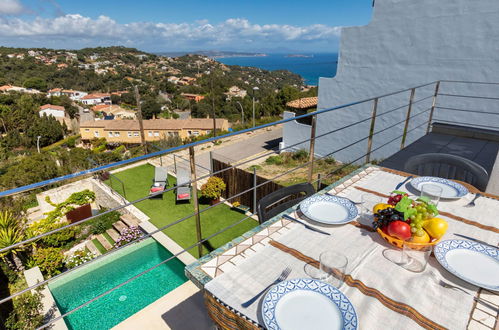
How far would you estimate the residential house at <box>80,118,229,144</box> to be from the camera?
26312 millimetres

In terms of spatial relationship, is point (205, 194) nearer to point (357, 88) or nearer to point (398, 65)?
point (357, 88)

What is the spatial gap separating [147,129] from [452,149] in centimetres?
2700

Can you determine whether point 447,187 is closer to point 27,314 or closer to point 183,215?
point 27,314

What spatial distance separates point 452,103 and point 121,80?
57297mm

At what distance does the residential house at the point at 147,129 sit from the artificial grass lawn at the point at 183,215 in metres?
16.2

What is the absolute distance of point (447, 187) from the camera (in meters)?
1.65

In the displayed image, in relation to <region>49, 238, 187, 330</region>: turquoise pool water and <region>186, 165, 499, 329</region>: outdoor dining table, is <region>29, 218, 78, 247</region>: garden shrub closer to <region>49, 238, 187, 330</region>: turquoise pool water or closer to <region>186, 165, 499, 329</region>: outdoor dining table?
<region>49, 238, 187, 330</region>: turquoise pool water

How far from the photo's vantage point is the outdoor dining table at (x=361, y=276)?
2.72ft

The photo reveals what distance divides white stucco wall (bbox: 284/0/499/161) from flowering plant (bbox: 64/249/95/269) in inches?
318

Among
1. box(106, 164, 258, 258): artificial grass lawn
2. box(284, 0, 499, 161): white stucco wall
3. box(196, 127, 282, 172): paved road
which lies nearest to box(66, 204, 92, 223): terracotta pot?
box(106, 164, 258, 258): artificial grass lawn

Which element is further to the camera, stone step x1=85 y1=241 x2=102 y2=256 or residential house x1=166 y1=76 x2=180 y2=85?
residential house x1=166 y1=76 x2=180 y2=85

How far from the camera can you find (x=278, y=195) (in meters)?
1.94

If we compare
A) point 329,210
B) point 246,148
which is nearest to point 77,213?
point 246,148

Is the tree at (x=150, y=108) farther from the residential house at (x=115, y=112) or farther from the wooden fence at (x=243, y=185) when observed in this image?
the wooden fence at (x=243, y=185)
